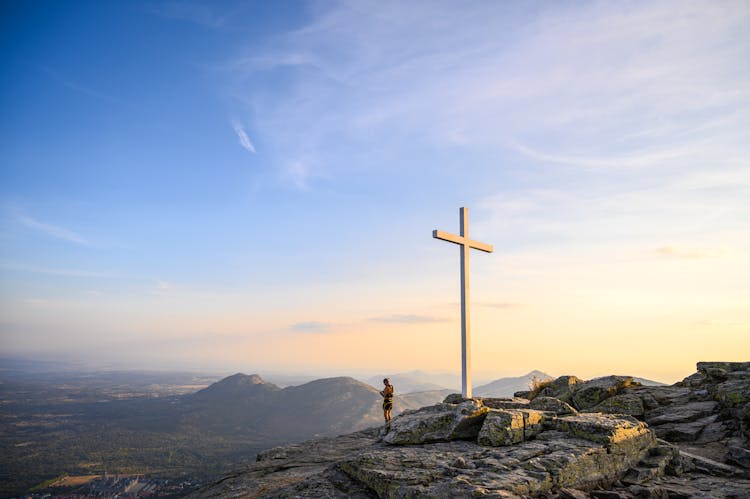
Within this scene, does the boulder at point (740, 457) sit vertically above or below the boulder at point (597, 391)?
below

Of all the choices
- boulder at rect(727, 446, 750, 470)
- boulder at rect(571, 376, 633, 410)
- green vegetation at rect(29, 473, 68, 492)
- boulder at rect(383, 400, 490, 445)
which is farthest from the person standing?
green vegetation at rect(29, 473, 68, 492)

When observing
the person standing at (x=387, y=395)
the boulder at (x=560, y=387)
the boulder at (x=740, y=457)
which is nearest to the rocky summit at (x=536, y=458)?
the boulder at (x=740, y=457)

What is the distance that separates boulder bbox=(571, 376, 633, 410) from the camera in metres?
17.9

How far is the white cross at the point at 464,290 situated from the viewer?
21344mm

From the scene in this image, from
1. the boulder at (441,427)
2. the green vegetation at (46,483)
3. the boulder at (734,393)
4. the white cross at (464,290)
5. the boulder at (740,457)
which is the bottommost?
the green vegetation at (46,483)

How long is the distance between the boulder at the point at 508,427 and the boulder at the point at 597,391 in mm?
7106

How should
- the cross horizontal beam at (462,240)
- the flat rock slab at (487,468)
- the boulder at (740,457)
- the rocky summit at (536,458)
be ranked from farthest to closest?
1. the cross horizontal beam at (462,240)
2. the boulder at (740,457)
3. the rocky summit at (536,458)
4. the flat rock slab at (487,468)

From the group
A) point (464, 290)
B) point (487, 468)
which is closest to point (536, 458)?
point (487, 468)

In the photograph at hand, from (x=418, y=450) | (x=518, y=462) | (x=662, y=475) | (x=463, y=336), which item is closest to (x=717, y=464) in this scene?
(x=662, y=475)

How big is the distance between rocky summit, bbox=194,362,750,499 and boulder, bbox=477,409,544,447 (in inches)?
1.0

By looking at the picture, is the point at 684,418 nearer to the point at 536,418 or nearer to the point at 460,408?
the point at 536,418

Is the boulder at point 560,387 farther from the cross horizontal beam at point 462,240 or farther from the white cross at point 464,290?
the cross horizontal beam at point 462,240

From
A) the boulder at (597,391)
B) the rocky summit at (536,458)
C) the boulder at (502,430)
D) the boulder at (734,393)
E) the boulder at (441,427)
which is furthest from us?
the boulder at (597,391)

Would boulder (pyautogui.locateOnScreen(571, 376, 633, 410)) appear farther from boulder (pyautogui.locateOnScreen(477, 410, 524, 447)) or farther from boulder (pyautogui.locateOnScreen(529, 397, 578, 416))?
boulder (pyautogui.locateOnScreen(477, 410, 524, 447))
